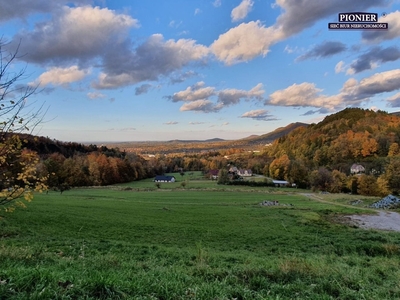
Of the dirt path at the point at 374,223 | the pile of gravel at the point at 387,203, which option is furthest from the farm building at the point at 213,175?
the dirt path at the point at 374,223

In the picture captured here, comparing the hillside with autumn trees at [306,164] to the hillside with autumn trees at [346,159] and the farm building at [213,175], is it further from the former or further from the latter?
the farm building at [213,175]

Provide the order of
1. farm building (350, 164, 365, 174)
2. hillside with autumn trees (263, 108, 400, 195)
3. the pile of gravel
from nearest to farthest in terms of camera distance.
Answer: the pile of gravel < hillside with autumn trees (263, 108, 400, 195) < farm building (350, 164, 365, 174)

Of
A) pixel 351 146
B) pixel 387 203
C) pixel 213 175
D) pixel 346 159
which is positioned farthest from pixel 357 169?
pixel 387 203

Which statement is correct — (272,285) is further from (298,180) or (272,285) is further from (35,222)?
(298,180)

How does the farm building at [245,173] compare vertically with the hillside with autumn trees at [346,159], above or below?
below

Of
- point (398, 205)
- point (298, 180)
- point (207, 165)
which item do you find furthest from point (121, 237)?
point (207, 165)

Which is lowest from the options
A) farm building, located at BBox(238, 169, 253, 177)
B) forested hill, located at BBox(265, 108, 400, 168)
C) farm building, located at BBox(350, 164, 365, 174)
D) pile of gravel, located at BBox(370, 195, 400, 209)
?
farm building, located at BBox(238, 169, 253, 177)

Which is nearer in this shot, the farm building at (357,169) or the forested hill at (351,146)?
the farm building at (357,169)

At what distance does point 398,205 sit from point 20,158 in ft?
171


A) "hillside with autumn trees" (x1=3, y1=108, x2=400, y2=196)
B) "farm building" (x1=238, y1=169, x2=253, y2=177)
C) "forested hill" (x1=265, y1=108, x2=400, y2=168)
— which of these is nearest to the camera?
"hillside with autumn trees" (x1=3, y1=108, x2=400, y2=196)

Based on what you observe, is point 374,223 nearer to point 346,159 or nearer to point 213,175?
point 213,175

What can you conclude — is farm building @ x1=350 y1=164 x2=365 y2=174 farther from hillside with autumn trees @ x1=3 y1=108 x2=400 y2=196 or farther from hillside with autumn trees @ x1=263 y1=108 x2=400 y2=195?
hillside with autumn trees @ x1=263 y1=108 x2=400 y2=195

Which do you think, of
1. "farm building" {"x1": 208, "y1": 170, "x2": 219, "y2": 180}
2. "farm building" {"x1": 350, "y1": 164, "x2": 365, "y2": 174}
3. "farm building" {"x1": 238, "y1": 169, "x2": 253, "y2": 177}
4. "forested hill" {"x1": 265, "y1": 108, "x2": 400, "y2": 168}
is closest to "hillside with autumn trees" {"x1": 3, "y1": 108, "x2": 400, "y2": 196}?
"forested hill" {"x1": 265, "y1": 108, "x2": 400, "y2": 168}

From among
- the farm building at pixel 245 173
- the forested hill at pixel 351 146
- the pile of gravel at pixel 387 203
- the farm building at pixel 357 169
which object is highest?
the forested hill at pixel 351 146
